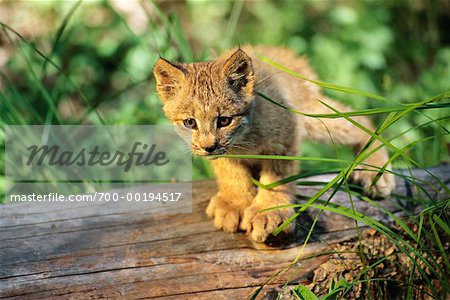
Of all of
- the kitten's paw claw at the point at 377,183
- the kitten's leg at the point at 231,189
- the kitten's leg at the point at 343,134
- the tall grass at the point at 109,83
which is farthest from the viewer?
the tall grass at the point at 109,83

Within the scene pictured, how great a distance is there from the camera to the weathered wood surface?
287 cm

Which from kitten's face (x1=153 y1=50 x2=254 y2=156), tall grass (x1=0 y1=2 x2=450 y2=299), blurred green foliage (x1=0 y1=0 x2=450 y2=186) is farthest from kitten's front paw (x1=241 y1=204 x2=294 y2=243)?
blurred green foliage (x1=0 y1=0 x2=450 y2=186)

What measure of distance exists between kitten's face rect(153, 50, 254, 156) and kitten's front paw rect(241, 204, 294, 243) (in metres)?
0.41

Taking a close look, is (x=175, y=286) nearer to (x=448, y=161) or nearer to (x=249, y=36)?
(x=448, y=161)

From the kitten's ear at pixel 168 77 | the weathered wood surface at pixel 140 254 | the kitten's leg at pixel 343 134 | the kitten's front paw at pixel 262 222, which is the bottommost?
the weathered wood surface at pixel 140 254

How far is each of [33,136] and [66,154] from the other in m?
0.30

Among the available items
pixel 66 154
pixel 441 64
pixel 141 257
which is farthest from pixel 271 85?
pixel 441 64

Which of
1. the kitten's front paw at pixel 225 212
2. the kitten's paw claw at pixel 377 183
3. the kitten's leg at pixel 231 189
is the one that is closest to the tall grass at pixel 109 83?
the kitten's paw claw at pixel 377 183

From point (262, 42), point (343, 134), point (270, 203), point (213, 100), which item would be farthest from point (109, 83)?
point (270, 203)

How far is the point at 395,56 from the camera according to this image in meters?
7.38

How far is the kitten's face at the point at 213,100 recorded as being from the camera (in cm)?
321

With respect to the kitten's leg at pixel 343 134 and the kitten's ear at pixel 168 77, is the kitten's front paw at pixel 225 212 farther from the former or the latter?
the kitten's leg at pixel 343 134

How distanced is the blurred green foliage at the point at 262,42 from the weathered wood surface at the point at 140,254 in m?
2.27

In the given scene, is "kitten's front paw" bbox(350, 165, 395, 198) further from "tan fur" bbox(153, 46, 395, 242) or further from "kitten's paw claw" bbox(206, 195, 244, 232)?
"kitten's paw claw" bbox(206, 195, 244, 232)
